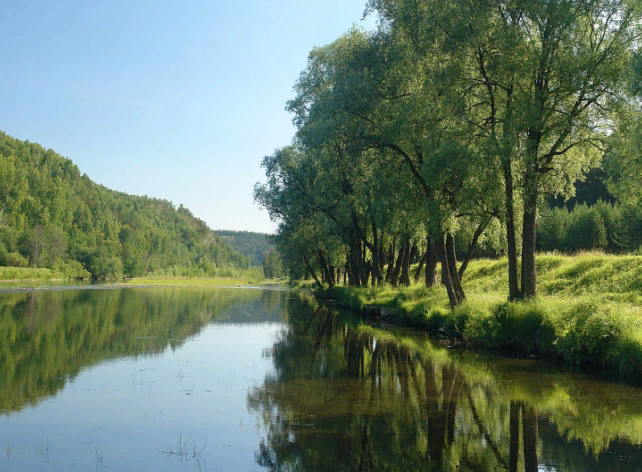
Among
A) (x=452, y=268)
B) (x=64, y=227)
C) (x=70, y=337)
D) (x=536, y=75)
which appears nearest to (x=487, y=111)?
(x=536, y=75)

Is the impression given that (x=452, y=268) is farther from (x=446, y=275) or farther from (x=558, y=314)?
(x=558, y=314)

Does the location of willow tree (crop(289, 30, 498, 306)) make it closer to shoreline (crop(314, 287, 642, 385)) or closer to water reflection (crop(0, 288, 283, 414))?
shoreline (crop(314, 287, 642, 385))

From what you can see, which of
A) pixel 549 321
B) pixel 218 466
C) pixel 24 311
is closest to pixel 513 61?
pixel 549 321

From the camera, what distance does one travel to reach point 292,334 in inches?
1006

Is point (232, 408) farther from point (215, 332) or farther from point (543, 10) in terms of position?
point (543, 10)

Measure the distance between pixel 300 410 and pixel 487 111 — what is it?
17.9m

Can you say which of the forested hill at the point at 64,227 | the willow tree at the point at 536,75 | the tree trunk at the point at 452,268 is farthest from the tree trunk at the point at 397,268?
the forested hill at the point at 64,227

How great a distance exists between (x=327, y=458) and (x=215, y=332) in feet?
61.2

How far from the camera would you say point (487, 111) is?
79.2 ft

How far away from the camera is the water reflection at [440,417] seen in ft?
27.8

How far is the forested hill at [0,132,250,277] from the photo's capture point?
116 metres

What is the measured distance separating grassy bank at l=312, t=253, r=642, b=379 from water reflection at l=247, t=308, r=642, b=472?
4.10 feet

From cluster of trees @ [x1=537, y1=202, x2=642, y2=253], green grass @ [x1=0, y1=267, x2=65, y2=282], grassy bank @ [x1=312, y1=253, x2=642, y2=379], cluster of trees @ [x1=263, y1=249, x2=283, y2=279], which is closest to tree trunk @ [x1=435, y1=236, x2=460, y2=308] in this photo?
grassy bank @ [x1=312, y1=253, x2=642, y2=379]

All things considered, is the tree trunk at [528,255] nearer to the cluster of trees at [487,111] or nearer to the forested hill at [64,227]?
the cluster of trees at [487,111]
